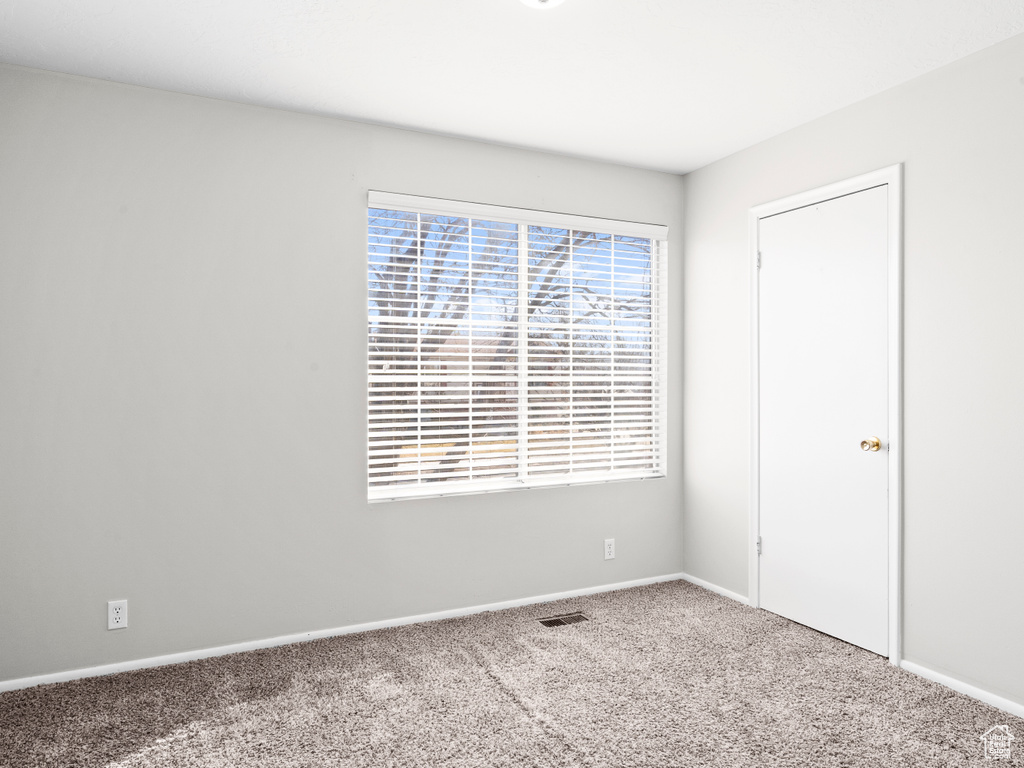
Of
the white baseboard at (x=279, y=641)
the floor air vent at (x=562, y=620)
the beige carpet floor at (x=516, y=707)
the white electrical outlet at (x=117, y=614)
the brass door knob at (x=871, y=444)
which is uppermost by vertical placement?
the brass door knob at (x=871, y=444)

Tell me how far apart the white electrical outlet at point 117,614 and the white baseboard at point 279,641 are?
6.4 inches

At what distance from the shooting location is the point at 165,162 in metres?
2.92

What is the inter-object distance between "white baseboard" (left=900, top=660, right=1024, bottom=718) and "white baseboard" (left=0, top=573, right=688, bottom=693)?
1525mm

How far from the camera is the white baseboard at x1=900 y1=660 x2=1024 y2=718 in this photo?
2502mm

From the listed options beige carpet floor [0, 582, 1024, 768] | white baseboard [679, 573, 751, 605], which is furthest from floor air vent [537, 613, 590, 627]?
white baseboard [679, 573, 751, 605]

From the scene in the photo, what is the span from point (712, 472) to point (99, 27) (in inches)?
141

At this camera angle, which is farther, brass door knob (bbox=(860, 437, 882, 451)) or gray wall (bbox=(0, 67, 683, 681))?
brass door knob (bbox=(860, 437, 882, 451))

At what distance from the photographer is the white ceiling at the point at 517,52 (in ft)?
7.52

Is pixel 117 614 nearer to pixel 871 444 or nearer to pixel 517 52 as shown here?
pixel 517 52

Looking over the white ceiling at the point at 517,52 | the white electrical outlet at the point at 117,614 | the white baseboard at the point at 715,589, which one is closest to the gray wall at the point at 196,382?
the white electrical outlet at the point at 117,614

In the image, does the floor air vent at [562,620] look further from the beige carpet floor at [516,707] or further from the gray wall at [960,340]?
the gray wall at [960,340]

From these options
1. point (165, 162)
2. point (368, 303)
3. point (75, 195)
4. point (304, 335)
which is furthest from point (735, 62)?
point (75, 195)

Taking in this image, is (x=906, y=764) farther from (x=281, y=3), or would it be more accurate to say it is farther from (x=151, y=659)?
(x=281, y=3)

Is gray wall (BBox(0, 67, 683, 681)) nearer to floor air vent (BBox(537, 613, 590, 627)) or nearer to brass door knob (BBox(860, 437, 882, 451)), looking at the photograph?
floor air vent (BBox(537, 613, 590, 627))
